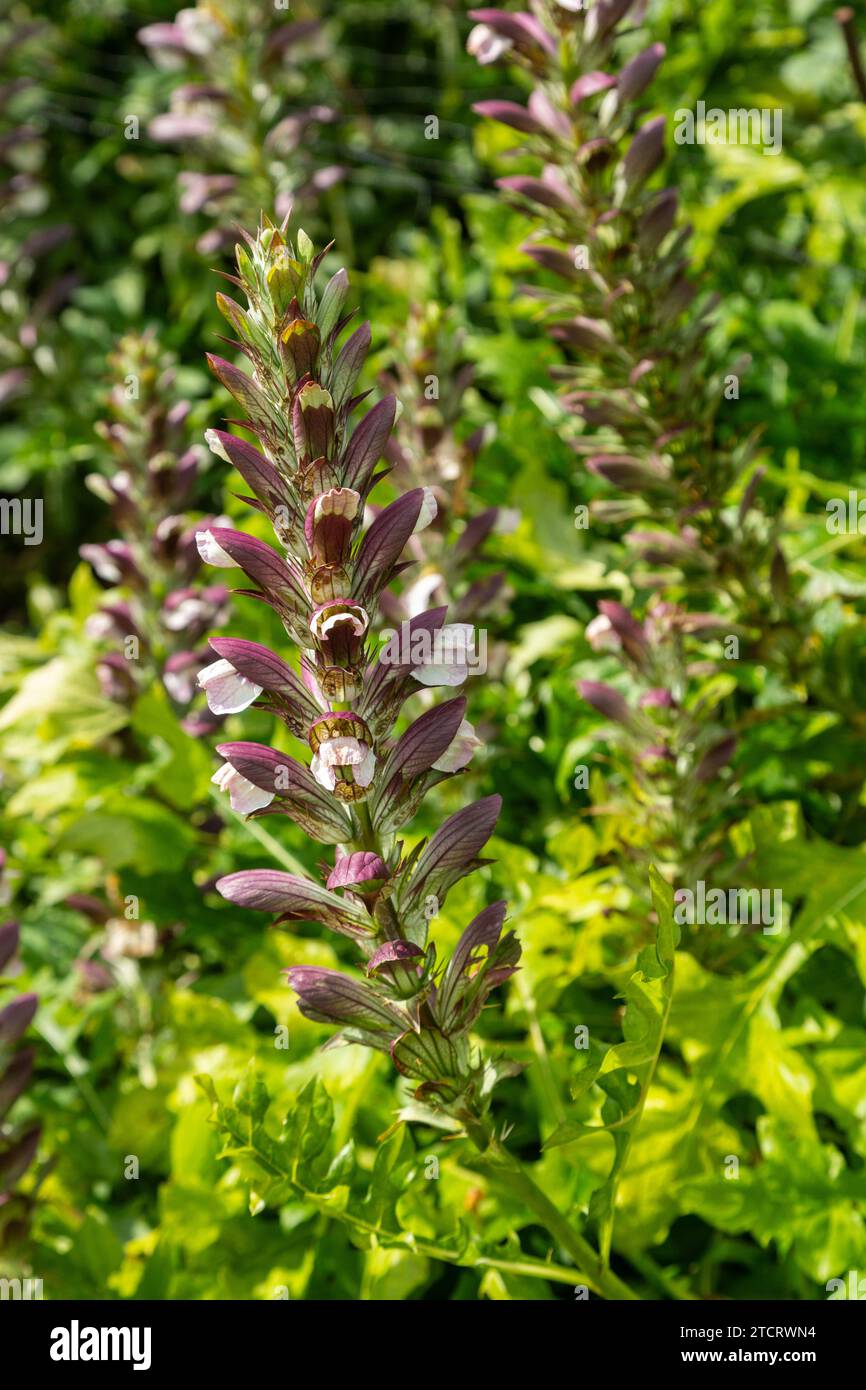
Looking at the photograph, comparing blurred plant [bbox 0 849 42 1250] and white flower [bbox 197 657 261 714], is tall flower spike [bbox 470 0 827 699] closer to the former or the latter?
white flower [bbox 197 657 261 714]

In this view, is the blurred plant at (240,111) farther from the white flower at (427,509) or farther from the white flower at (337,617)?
the white flower at (337,617)

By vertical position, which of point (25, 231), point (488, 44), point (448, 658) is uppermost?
point (25, 231)

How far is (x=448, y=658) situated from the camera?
990 mm

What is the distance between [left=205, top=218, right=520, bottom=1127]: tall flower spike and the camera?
0.95 m

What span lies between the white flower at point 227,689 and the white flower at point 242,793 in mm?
52

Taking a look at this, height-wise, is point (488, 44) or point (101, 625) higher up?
point (488, 44)

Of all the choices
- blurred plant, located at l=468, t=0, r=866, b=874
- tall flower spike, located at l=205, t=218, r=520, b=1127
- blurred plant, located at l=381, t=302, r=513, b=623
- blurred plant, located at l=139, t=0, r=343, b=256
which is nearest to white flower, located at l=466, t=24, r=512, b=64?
blurred plant, located at l=468, t=0, r=866, b=874

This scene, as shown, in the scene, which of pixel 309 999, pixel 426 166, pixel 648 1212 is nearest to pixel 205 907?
pixel 648 1212

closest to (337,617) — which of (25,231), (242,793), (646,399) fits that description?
(242,793)

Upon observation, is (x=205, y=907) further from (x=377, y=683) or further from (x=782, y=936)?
(x=377, y=683)

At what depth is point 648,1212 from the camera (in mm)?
1430

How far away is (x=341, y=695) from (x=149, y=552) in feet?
3.95

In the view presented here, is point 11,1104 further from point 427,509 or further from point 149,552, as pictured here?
point 427,509

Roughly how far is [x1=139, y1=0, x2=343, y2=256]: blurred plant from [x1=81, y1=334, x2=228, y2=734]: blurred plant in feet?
1.80
